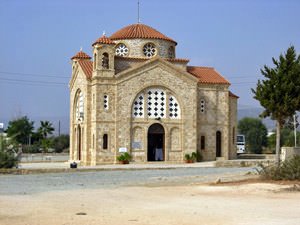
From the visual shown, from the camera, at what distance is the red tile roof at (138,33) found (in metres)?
47.5

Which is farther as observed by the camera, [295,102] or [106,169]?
[106,169]

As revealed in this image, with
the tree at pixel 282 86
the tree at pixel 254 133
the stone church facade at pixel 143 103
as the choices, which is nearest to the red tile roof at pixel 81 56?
the stone church facade at pixel 143 103

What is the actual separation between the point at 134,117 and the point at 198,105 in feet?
20.6

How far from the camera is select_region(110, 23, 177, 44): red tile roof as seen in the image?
4754cm

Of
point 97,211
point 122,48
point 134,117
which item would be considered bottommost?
point 97,211

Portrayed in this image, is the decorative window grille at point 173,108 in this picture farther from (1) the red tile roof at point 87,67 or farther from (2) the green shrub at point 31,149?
(2) the green shrub at point 31,149

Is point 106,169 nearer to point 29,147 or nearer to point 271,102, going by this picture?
point 271,102

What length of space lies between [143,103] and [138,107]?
0.53 m

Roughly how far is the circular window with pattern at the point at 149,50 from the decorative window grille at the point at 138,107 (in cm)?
495

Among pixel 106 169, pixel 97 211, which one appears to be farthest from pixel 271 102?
pixel 97 211

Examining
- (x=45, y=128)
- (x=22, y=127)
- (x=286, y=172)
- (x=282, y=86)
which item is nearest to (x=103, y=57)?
(x=282, y=86)

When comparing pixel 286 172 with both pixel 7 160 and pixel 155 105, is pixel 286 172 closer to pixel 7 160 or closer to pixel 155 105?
pixel 7 160

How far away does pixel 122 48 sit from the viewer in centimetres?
4766

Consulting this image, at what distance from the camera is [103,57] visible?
4381cm
